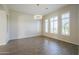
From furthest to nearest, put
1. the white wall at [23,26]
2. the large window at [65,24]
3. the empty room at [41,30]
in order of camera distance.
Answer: the white wall at [23,26], the empty room at [41,30], the large window at [65,24]

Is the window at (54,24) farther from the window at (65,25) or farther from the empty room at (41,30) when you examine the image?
the window at (65,25)

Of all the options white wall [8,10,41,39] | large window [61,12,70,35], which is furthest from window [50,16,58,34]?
white wall [8,10,41,39]

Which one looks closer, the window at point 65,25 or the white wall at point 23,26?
the window at point 65,25

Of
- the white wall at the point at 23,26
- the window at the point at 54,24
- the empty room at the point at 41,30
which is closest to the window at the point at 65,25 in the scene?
the empty room at the point at 41,30

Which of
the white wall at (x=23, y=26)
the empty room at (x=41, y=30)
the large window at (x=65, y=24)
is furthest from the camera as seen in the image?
the white wall at (x=23, y=26)

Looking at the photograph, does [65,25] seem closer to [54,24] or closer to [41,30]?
[54,24]

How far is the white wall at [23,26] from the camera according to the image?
10.4 ft

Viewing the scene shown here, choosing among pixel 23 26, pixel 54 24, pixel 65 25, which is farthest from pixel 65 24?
pixel 23 26

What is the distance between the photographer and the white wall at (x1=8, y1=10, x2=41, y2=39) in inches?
125

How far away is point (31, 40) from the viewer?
3107 mm

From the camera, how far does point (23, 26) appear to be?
3.33 meters
